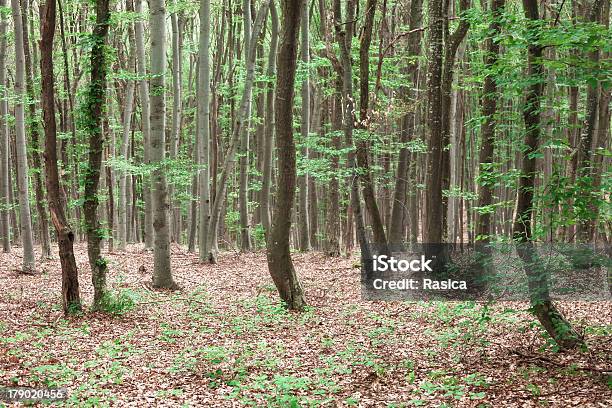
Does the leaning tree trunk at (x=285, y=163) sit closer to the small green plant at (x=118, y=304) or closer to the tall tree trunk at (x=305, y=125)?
the small green plant at (x=118, y=304)

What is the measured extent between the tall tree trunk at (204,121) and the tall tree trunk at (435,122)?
6629mm

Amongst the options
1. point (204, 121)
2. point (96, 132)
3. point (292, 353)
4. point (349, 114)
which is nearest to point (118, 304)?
point (96, 132)

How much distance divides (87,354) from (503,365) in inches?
224

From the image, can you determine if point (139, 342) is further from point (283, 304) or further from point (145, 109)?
point (145, 109)

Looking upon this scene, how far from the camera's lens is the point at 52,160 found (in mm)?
9805

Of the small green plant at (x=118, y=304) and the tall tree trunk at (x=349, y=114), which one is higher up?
the tall tree trunk at (x=349, y=114)

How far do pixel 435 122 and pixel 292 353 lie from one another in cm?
651

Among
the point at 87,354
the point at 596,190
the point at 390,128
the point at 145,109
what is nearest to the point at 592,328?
the point at 596,190

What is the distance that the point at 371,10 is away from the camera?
14367 mm

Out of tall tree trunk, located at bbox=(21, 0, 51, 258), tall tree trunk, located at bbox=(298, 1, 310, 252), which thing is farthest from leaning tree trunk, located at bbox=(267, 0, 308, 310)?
tall tree trunk, located at bbox=(21, 0, 51, 258)

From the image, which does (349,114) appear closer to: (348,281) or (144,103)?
(348,281)

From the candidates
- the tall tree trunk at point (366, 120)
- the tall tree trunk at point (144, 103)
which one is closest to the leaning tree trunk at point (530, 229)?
the tall tree trunk at point (366, 120)

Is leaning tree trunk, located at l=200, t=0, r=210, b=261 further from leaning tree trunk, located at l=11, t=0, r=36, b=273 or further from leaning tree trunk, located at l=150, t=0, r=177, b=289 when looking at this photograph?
leaning tree trunk, located at l=11, t=0, r=36, b=273

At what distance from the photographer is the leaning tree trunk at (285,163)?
10.4 metres
